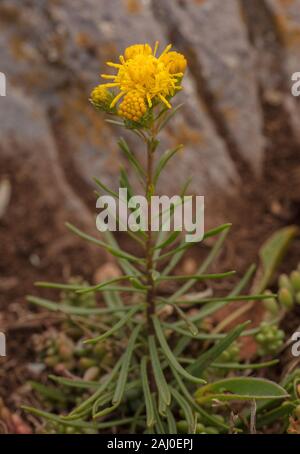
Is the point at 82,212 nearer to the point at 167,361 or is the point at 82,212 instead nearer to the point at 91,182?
the point at 91,182

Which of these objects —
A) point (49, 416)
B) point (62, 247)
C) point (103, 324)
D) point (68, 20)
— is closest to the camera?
point (49, 416)

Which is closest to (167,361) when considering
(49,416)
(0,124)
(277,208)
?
(49,416)

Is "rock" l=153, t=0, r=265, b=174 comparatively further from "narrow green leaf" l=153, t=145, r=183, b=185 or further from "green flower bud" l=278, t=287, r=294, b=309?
"narrow green leaf" l=153, t=145, r=183, b=185

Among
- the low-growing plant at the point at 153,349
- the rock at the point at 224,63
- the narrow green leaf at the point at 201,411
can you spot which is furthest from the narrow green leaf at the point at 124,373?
the rock at the point at 224,63

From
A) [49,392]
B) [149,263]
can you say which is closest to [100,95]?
[149,263]

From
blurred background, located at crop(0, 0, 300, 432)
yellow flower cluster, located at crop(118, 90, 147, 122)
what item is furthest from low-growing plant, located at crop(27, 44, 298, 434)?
blurred background, located at crop(0, 0, 300, 432)

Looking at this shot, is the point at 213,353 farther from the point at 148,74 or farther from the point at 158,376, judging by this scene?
the point at 148,74
